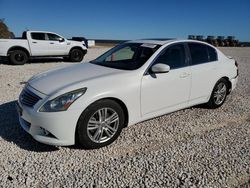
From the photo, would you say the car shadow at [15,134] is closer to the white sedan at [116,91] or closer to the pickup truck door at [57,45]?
the white sedan at [116,91]

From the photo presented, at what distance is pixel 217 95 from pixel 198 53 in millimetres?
1085

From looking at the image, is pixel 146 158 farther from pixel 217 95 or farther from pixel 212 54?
pixel 212 54

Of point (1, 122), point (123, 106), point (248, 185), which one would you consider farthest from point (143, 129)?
point (1, 122)


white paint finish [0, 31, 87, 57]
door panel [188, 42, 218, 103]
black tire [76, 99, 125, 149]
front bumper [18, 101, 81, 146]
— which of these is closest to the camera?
front bumper [18, 101, 81, 146]

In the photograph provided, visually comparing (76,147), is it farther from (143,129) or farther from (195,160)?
(195,160)

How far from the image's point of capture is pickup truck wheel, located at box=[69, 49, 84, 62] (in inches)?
535

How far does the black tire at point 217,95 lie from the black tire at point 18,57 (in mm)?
9914

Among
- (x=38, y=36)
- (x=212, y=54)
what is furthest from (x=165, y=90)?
(x=38, y=36)

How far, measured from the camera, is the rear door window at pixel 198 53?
4.61 m

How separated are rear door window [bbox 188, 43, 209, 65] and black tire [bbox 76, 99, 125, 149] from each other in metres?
1.93

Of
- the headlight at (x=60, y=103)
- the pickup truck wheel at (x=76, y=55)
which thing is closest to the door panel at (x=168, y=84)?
the headlight at (x=60, y=103)

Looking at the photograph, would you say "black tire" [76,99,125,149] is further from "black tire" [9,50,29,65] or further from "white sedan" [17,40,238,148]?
"black tire" [9,50,29,65]

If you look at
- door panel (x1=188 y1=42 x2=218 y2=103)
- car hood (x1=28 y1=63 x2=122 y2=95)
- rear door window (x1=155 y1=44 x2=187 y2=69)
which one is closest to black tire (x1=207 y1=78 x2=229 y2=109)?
door panel (x1=188 y1=42 x2=218 y2=103)

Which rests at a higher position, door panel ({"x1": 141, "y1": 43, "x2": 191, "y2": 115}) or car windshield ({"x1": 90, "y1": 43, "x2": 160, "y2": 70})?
car windshield ({"x1": 90, "y1": 43, "x2": 160, "y2": 70})
